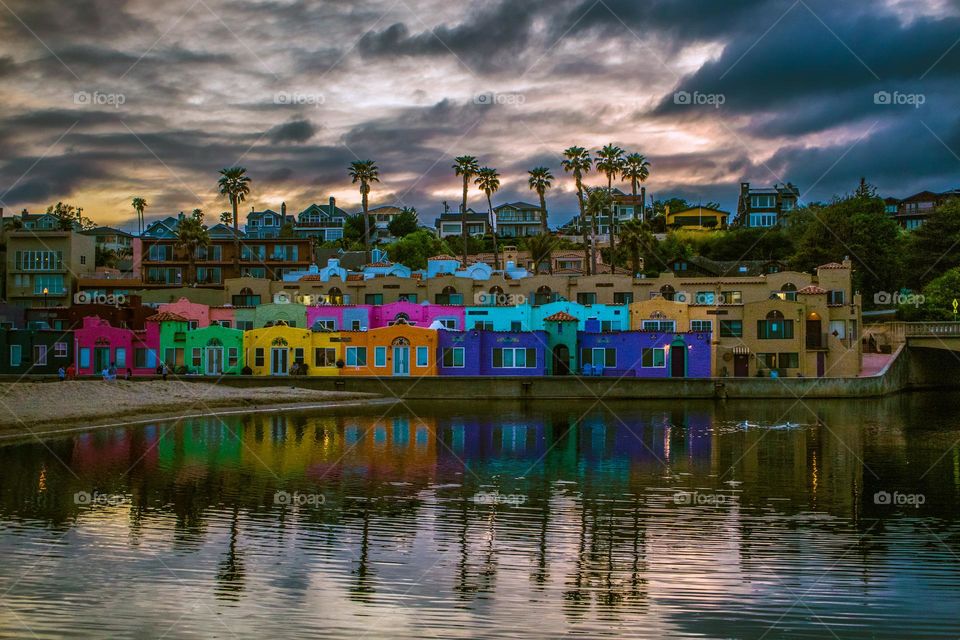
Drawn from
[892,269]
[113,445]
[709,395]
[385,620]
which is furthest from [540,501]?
[892,269]

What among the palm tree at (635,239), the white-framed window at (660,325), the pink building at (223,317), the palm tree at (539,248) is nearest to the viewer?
the white-framed window at (660,325)

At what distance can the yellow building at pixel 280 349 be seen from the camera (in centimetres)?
7750

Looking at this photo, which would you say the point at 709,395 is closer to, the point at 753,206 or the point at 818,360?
the point at 818,360

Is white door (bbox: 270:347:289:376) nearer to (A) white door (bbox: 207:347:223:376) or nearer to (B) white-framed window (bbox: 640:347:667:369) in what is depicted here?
(A) white door (bbox: 207:347:223:376)

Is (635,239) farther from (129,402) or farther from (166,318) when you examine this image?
(129,402)

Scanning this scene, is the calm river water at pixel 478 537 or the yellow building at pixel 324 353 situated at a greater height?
the yellow building at pixel 324 353

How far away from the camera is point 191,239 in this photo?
114 m

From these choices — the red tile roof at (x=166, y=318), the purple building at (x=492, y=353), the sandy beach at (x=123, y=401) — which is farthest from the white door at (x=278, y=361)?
the purple building at (x=492, y=353)

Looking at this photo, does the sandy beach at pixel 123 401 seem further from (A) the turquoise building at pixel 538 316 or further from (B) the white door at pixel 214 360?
(A) the turquoise building at pixel 538 316

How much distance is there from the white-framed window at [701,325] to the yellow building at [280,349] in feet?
100

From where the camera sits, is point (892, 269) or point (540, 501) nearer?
point (540, 501)

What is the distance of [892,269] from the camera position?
10531 cm

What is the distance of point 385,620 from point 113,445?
A: 29816 mm

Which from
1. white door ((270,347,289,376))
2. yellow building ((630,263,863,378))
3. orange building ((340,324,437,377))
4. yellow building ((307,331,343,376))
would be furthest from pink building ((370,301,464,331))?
yellow building ((630,263,863,378))
